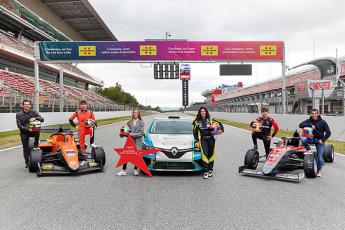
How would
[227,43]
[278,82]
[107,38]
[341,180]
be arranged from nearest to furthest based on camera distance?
[341,180] → [227,43] → [278,82] → [107,38]

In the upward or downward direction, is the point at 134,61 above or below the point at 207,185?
above

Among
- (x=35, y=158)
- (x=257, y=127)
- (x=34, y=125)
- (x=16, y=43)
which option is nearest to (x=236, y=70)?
(x=257, y=127)

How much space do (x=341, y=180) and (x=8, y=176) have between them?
261 inches

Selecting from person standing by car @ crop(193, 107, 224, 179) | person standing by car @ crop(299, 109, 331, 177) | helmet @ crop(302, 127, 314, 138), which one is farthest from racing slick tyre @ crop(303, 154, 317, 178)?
person standing by car @ crop(193, 107, 224, 179)

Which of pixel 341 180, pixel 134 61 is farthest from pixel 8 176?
pixel 134 61

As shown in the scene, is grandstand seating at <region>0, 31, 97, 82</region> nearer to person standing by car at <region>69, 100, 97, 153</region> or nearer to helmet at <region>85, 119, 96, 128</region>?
person standing by car at <region>69, 100, 97, 153</region>

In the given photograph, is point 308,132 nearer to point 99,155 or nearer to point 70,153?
point 99,155

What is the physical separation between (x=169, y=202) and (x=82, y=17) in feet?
176

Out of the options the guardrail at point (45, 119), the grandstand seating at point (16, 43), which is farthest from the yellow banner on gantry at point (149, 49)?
the grandstand seating at point (16, 43)

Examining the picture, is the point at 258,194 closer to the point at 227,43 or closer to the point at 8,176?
the point at 8,176

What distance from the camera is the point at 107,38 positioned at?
64.4 meters

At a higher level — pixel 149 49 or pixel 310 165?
pixel 149 49

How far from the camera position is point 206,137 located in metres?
7.18

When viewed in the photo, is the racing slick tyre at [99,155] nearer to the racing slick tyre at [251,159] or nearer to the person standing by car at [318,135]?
the racing slick tyre at [251,159]
